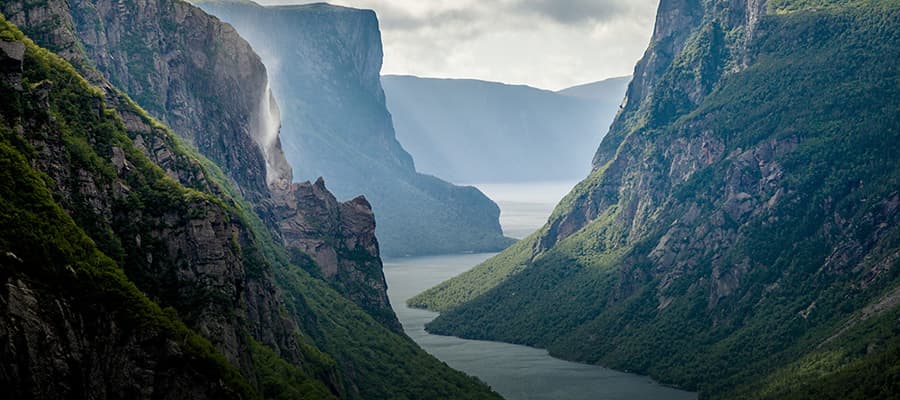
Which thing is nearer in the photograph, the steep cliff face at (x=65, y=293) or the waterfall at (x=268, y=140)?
the steep cliff face at (x=65, y=293)

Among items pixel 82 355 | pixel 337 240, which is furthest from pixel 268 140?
pixel 82 355

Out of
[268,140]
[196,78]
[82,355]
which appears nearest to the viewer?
[82,355]

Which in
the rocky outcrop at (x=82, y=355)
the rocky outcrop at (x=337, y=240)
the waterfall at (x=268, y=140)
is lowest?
the rocky outcrop at (x=82, y=355)

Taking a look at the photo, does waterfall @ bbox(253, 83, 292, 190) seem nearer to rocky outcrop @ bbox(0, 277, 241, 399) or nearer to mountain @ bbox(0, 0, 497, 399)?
mountain @ bbox(0, 0, 497, 399)

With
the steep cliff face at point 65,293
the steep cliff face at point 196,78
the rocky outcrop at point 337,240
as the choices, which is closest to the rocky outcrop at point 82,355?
the steep cliff face at point 65,293

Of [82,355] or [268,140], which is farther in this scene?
[268,140]

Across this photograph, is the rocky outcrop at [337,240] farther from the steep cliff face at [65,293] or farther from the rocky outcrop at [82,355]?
the rocky outcrop at [82,355]

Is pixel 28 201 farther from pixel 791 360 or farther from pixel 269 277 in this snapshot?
pixel 791 360

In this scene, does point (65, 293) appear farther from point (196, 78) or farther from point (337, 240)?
point (337, 240)

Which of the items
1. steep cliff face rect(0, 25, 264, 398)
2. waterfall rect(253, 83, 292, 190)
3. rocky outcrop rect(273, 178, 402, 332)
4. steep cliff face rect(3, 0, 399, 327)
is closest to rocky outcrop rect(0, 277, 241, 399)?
steep cliff face rect(0, 25, 264, 398)

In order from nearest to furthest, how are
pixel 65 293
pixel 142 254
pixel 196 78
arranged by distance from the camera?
pixel 65 293 → pixel 142 254 → pixel 196 78

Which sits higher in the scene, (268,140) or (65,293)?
(268,140)
